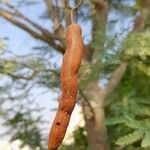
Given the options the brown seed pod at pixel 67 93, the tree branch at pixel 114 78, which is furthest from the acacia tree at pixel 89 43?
the brown seed pod at pixel 67 93

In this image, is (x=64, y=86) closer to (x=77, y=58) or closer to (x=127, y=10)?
(x=77, y=58)

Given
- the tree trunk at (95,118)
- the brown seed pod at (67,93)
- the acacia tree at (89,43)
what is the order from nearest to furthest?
the brown seed pod at (67,93) < the acacia tree at (89,43) < the tree trunk at (95,118)

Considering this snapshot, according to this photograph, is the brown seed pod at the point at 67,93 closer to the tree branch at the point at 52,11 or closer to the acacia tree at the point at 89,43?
the acacia tree at the point at 89,43

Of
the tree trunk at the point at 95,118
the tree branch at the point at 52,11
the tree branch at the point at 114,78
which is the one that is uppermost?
the tree branch at the point at 52,11

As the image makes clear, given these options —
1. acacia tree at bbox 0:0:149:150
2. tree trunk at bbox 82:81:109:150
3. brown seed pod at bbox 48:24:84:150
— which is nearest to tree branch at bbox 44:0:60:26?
acacia tree at bbox 0:0:149:150

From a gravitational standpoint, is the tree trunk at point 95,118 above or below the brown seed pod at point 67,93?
below

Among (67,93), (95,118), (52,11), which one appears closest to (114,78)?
(95,118)

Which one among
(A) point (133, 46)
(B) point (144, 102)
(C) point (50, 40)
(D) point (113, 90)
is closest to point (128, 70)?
(D) point (113, 90)

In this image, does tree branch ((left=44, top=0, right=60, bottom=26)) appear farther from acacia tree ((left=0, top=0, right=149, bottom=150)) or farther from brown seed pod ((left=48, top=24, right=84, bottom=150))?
brown seed pod ((left=48, top=24, right=84, bottom=150))
